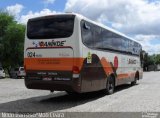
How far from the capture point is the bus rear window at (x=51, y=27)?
48.8ft

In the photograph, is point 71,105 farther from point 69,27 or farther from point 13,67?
point 13,67

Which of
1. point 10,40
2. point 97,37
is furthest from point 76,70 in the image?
point 10,40

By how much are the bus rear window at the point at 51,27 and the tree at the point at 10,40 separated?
3462 cm

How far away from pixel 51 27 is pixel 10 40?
116 ft

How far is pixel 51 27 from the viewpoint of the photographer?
597 inches

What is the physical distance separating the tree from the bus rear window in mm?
34616

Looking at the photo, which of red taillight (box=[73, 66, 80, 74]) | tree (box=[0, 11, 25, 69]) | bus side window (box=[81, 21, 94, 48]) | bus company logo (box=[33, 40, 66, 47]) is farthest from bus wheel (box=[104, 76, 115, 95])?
tree (box=[0, 11, 25, 69])

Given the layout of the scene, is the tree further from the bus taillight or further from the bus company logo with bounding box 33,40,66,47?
the bus taillight

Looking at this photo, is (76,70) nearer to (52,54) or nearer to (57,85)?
(57,85)

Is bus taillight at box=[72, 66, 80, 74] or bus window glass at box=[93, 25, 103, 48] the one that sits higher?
bus window glass at box=[93, 25, 103, 48]

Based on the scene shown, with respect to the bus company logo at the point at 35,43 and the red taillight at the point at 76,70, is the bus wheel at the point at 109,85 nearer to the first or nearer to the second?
the red taillight at the point at 76,70

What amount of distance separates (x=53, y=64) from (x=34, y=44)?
1230 mm

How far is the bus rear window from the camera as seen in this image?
14.9 metres

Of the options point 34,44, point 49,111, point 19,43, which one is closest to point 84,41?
point 34,44
